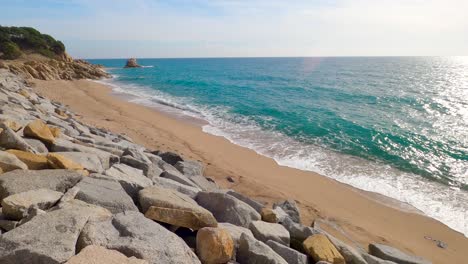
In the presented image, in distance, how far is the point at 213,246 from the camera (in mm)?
3477

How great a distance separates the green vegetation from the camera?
41756mm

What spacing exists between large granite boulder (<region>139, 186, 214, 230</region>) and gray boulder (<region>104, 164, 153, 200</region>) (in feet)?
1.61

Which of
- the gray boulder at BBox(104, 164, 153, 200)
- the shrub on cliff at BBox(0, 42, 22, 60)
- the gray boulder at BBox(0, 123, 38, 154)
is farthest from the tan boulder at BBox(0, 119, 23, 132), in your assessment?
the shrub on cliff at BBox(0, 42, 22, 60)

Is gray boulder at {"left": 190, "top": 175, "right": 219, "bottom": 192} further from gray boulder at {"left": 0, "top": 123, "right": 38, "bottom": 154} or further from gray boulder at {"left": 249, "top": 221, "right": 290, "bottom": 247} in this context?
gray boulder at {"left": 0, "top": 123, "right": 38, "bottom": 154}

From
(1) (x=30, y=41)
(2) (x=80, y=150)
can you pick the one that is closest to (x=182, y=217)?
(2) (x=80, y=150)

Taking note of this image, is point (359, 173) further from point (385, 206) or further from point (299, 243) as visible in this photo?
point (299, 243)

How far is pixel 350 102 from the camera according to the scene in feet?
82.9

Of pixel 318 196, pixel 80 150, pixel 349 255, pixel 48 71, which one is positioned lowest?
pixel 318 196

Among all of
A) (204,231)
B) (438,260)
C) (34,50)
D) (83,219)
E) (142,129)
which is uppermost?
(34,50)

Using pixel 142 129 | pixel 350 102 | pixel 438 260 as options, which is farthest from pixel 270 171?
pixel 350 102

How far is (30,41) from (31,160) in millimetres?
49550

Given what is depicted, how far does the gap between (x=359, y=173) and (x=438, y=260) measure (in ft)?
14.0

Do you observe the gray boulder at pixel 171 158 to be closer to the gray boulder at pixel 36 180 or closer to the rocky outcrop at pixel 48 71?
the gray boulder at pixel 36 180

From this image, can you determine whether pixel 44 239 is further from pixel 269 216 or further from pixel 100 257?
pixel 269 216
